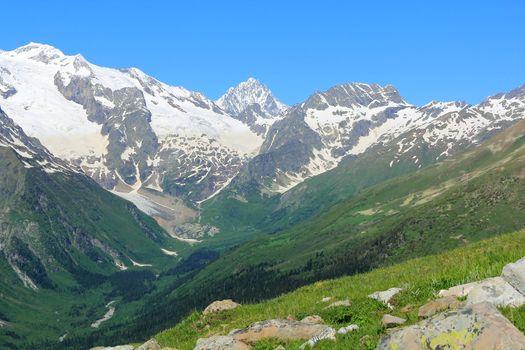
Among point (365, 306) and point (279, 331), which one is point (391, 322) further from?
point (365, 306)

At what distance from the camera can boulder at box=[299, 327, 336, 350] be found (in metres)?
21.3

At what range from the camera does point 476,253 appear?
33.1 m

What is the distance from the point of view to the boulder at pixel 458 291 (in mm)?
22922

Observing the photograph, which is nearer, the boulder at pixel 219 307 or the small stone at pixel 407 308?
the small stone at pixel 407 308

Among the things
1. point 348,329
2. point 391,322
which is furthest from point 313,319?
point 391,322

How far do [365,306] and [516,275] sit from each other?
781 cm

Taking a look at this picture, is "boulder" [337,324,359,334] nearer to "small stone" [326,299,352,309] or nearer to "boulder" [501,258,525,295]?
"boulder" [501,258,525,295]

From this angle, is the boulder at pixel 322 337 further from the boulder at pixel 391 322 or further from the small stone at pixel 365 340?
the boulder at pixel 391 322

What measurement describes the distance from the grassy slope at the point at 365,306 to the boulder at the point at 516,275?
144 cm

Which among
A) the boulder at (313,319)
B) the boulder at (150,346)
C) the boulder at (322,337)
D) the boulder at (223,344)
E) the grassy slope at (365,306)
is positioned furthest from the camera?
the boulder at (150,346)

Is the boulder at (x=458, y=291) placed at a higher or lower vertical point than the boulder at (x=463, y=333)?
lower

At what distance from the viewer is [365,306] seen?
26.3m

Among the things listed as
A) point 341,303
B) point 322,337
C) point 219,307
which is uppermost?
point 322,337

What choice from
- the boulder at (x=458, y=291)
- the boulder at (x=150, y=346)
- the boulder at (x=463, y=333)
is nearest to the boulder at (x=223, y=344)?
the boulder at (x=150, y=346)
